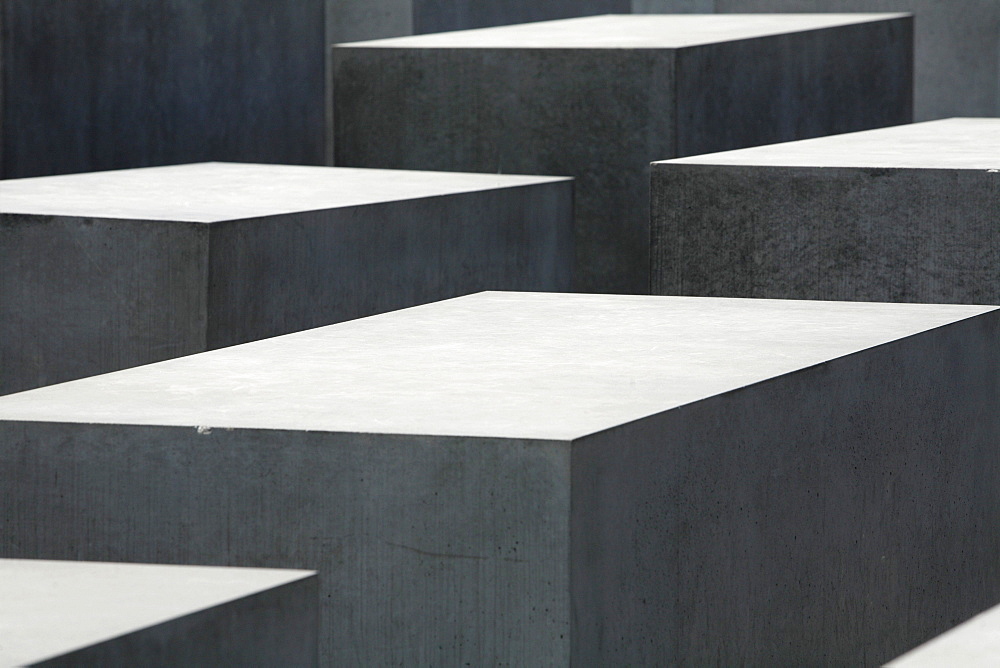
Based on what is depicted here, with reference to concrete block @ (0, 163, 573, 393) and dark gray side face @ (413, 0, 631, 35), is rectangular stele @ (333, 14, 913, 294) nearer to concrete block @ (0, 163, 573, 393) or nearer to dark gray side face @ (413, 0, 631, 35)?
concrete block @ (0, 163, 573, 393)

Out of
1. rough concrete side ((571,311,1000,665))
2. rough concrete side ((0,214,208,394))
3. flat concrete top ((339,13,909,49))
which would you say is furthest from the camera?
flat concrete top ((339,13,909,49))

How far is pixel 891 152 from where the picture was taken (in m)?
7.68

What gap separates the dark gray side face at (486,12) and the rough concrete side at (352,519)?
1117 centimetres

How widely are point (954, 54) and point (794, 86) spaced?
24.4 feet

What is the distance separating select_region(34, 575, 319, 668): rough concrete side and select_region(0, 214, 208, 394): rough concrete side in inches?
134

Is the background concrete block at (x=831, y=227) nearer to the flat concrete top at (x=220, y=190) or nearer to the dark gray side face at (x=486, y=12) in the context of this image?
the flat concrete top at (x=220, y=190)

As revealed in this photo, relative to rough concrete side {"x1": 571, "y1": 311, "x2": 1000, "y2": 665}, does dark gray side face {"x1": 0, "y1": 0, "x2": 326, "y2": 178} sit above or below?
above

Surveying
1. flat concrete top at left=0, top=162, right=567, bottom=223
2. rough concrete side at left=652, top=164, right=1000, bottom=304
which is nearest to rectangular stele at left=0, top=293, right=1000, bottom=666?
rough concrete side at left=652, top=164, right=1000, bottom=304

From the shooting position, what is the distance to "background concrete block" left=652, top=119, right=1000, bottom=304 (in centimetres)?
682

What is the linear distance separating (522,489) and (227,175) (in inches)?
199

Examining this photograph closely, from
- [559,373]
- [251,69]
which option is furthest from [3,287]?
[251,69]

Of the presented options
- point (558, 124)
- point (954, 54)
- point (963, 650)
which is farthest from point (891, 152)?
point (954, 54)

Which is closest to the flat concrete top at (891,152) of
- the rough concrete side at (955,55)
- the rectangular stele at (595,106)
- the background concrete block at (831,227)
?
the background concrete block at (831,227)

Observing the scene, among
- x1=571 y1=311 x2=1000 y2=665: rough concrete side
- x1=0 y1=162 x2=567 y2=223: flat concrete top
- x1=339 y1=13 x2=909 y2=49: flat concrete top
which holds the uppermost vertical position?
x1=339 y1=13 x2=909 y2=49: flat concrete top
